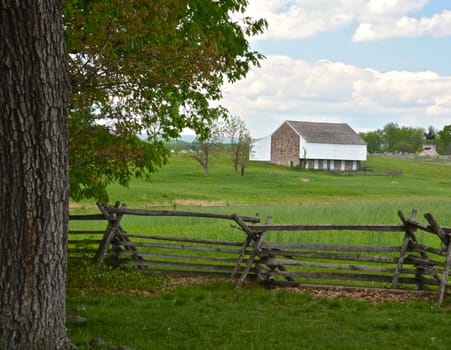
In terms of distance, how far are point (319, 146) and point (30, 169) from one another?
7865 cm

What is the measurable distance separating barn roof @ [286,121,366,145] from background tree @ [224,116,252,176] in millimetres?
12623

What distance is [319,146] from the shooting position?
82938 mm

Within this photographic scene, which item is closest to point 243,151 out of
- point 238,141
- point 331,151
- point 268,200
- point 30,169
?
point 238,141

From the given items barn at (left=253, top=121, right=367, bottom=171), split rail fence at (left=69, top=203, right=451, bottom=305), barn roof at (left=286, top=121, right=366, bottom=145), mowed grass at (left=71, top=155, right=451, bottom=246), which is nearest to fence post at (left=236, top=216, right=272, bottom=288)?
split rail fence at (left=69, top=203, right=451, bottom=305)

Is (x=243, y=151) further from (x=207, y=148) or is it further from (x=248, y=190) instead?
(x=248, y=190)

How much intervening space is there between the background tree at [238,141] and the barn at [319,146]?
40.0 ft

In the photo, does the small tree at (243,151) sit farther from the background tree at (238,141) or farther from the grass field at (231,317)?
the grass field at (231,317)

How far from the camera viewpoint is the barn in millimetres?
82625

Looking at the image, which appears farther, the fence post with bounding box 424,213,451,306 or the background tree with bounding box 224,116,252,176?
the background tree with bounding box 224,116,252,176

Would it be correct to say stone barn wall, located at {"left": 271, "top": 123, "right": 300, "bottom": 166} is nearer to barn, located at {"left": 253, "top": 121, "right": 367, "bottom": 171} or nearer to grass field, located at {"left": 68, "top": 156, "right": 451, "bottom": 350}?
barn, located at {"left": 253, "top": 121, "right": 367, "bottom": 171}

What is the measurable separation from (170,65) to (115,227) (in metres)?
4.93

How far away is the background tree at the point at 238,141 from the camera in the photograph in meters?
70.2

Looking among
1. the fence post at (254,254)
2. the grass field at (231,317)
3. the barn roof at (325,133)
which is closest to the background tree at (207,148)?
the barn roof at (325,133)

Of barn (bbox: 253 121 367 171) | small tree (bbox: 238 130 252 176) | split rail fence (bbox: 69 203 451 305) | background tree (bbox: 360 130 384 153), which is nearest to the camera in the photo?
split rail fence (bbox: 69 203 451 305)
